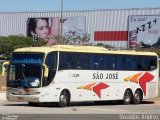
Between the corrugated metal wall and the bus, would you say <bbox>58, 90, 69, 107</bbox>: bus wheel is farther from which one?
the corrugated metal wall

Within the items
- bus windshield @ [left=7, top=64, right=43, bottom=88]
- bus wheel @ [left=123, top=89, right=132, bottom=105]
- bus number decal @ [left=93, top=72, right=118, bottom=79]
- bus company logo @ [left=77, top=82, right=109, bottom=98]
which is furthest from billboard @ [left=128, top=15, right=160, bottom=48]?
bus windshield @ [left=7, top=64, right=43, bottom=88]

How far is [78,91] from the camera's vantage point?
98.0ft

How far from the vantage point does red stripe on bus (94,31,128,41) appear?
4424 inches

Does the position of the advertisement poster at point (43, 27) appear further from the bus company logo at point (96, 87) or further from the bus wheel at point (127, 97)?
the bus company logo at point (96, 87)

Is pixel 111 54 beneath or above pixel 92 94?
above

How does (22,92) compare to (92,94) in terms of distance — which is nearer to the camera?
(22,92)

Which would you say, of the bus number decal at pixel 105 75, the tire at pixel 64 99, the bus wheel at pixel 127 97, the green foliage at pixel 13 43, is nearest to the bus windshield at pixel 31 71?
→ the tire at pixel 64 99

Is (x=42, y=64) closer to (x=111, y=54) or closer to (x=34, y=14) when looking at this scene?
(x=111, y=54)

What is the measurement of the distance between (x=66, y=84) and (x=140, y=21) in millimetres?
82312

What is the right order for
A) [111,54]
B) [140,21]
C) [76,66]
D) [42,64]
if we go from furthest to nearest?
[140,21] → [111,54] → [76,66] → [42,64]

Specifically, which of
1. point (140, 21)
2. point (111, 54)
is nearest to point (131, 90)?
point (111, 54)

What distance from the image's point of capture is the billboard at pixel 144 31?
355 feet

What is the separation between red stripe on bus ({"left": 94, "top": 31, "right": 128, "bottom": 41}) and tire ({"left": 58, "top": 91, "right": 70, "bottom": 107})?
274 feet

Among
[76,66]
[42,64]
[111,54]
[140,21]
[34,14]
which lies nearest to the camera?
[42,64]
